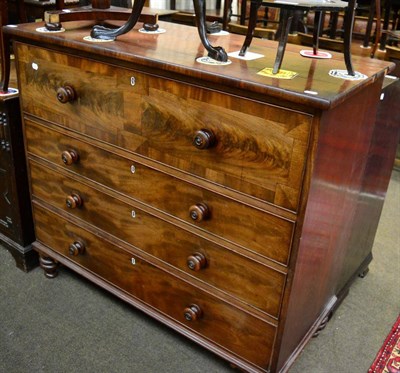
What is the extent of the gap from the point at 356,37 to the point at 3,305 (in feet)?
13.1

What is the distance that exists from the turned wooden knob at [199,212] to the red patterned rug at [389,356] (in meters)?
0.77

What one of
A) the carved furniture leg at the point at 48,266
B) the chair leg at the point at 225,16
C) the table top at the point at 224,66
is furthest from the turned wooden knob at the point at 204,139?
the chair leg at the point at 225,16

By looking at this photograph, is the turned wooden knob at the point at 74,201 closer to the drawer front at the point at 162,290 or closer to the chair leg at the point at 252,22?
the drawer front at the point at 162,290

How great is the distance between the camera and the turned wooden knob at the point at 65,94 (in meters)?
1.37

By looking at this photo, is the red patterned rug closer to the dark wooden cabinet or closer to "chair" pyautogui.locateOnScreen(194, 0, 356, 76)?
"chair" pyautogui.locateOnScreen(194, 0, 356, 76)

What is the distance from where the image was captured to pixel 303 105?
0.96m

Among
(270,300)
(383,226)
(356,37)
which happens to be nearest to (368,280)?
(383,226)

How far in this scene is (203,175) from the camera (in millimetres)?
1199

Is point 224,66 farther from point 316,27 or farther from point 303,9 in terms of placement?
point 316,27

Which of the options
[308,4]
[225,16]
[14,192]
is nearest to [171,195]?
[308,4]

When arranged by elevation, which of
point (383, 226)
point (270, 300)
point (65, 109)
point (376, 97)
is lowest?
point (383, 226)

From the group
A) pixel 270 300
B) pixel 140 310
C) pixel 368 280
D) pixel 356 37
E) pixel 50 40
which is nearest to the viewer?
pixel 270 300

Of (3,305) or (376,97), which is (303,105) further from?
(3,305)

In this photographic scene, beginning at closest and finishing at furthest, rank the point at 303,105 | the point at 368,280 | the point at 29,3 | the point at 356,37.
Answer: the point at 303,105 < the point at 368,280 < the point at 29,3 < the point at 356,37
